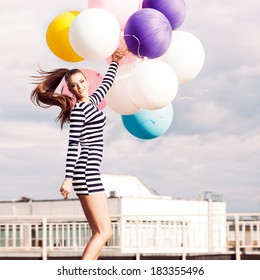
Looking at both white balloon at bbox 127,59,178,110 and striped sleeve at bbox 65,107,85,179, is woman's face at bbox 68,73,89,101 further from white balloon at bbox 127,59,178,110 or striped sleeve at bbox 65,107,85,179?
white balloon at bbox 127,59,178,110

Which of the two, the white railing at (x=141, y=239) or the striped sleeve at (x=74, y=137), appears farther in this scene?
the white railing at (x=141, y=239)

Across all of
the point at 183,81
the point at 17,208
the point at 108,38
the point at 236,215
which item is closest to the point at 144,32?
the point at 108,38

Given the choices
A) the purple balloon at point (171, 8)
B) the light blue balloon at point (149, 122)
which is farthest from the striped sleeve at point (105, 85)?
the purple balloon at point (171, 8)

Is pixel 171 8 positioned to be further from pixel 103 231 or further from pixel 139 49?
pixel 103 231

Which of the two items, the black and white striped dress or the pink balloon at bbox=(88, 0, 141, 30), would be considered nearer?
the black and white striped dress

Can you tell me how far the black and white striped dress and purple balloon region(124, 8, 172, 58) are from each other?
851 millimetres

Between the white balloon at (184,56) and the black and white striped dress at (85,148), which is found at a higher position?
the white balloon at (184,56)

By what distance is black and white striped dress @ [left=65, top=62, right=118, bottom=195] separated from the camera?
7020 millimetres

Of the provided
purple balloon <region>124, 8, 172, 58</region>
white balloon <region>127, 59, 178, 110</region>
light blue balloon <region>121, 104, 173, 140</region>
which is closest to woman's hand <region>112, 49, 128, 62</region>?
purple balloon <region>124, 8, 172, 58</region>

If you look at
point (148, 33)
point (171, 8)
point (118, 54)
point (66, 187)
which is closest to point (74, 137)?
point (66, 187)

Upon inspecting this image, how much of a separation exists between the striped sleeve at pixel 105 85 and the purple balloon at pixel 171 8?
77 cm

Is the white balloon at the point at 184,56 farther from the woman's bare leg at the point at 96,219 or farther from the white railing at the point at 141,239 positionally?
the white railing at the point at 141,239

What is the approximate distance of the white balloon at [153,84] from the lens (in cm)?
744
